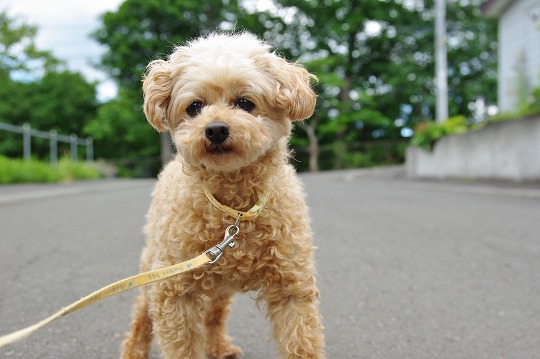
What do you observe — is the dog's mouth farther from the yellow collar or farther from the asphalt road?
the asphalt road

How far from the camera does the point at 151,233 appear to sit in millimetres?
3131

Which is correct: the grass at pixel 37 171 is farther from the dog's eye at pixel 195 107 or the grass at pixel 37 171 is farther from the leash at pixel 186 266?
the leash at pixel 186 266

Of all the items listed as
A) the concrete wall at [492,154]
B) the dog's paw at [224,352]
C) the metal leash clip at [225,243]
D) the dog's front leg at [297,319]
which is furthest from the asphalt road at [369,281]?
the concrete wall at [492,154]

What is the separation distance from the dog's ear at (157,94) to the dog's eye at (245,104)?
1.23ft

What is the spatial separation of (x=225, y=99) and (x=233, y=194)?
1.46 ft

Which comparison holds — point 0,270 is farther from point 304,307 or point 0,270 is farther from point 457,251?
point 457,251

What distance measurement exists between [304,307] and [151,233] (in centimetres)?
101

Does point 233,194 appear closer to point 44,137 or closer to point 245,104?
point 245,104

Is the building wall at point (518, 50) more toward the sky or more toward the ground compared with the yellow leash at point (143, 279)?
more toward the sky

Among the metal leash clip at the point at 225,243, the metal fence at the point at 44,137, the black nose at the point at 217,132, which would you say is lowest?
the metal leash clip at the point at 225,243

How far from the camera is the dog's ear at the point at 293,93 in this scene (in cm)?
268

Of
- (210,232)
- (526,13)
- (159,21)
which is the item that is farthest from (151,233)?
(159,21)

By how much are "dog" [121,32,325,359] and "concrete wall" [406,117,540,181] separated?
11437mm

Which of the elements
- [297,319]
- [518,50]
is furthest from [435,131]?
[297,319]
